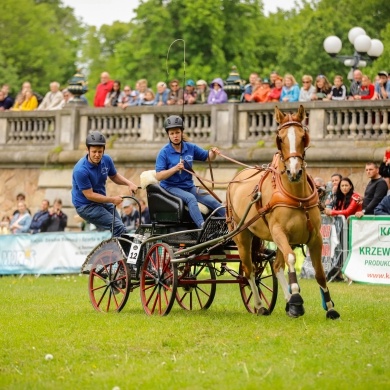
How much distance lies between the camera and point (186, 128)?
29.4 m

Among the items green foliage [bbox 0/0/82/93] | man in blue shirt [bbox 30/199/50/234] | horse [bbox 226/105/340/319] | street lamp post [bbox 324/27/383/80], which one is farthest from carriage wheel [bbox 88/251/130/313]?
green foliage [bbox 0/0/82/93]

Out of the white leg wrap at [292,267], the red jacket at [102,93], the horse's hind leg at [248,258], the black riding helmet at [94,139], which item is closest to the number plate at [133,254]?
the horse's hind leg at [248,258]

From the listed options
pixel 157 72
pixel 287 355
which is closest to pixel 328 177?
pixel 287 355

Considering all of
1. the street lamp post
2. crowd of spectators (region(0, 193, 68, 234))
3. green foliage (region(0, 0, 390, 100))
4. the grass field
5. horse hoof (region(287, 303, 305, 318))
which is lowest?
the grass field

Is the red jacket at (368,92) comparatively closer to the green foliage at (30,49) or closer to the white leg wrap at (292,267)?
the white leg wrap at (292,267)

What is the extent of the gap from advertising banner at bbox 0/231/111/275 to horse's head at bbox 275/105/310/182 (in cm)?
1174

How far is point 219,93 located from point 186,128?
121cm

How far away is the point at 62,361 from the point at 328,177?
638 inches

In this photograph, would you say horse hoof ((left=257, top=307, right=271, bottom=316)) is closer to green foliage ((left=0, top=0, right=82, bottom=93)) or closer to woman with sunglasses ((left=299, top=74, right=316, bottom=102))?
woman with sunglasses ((left=299, top=74, right=316, bottom=102))

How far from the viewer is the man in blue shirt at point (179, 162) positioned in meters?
15.6

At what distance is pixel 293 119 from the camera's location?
13.9 m

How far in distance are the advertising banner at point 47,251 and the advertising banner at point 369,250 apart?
5743mm

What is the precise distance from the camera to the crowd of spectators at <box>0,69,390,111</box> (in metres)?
26.6

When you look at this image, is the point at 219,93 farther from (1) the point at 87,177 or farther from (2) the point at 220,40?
(2) the point at 220,40
